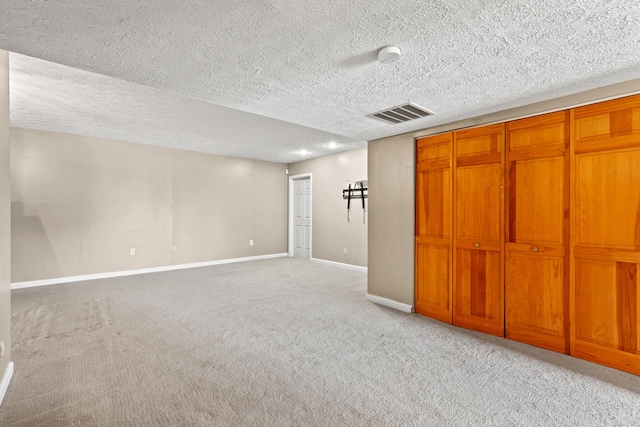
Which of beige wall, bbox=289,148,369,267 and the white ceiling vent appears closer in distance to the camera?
the white ceiling vent

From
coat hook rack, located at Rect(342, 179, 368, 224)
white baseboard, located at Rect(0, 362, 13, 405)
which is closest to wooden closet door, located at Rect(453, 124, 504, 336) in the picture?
coat hook rack, located at Rect(342, 179, 368, 224)

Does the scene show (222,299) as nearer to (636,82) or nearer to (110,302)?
(110,302)

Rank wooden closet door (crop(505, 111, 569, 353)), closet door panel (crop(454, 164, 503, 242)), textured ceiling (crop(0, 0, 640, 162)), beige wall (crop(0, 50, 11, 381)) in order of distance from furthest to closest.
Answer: closet door panel (crop(454, 164, 503, 242))
wooden closet door (crop(505, 111, 569, 353))
beige wall (crop(0, 50, 11, 381))
textured ceiling (crop(0, 0, 640, 162))

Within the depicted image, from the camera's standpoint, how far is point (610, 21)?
1.50 meters

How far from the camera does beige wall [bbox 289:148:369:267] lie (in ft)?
20.4

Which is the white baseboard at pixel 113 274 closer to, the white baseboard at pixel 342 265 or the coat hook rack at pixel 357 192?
the white baseboard at pixel 342 265

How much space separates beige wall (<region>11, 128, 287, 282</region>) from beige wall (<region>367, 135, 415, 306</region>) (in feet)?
13.5

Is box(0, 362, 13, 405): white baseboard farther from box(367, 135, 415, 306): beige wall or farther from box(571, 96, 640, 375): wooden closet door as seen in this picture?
box(571, 96, 640, 375): wooden closet door

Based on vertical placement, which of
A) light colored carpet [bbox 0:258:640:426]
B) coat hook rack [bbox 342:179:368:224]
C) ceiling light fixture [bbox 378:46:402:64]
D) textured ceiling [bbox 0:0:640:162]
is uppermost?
textured ceiling [bbox 0:0:640:162]

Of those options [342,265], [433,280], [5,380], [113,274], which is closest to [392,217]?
[433,280]

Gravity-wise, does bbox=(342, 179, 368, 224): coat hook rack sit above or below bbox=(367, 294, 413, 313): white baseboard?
above

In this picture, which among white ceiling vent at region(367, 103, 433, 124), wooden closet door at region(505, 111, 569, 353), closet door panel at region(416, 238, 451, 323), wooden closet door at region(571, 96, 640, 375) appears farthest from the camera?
closet door panel at region(416, 238, 451, 323)

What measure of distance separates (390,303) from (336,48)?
10.3ft

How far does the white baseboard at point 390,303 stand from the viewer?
3.64 metres
